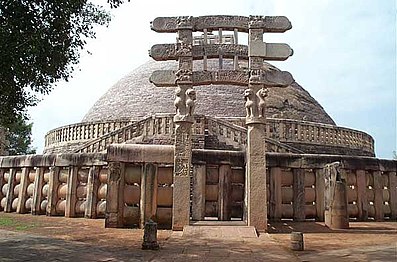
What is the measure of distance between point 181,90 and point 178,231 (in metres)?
2.98

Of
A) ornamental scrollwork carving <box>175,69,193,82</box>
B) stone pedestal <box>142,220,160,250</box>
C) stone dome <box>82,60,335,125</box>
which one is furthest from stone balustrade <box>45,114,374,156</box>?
stone pedestal <box>142,220,160,250</box>

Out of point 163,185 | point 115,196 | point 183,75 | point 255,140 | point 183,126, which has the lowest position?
point 115,196

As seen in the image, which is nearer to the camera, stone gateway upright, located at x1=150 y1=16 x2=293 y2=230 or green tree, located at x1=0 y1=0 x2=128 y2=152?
green tree, located at x1=0 y1=0 x2=128 y2=152

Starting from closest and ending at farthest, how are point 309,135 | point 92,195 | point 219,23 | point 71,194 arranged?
1. point 219,23
2. point 92,195
3. point 71,194
4. point 309,135

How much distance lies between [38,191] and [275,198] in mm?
6370

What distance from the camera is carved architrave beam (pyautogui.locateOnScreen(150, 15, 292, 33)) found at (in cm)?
918

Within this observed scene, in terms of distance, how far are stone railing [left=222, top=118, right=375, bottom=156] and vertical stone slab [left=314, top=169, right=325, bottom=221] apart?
10.1 metres

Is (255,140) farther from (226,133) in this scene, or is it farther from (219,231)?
(226,133)

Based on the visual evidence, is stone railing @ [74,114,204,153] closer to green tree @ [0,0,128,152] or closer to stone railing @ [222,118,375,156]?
stone railing @ [222,118,375,156]

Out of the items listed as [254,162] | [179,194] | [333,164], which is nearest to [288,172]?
[333,164]

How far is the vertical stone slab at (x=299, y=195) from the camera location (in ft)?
32.8

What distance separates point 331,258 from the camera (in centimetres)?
568

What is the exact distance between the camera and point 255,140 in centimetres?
871

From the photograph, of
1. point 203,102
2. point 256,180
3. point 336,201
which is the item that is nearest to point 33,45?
point 256,180
